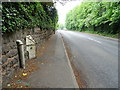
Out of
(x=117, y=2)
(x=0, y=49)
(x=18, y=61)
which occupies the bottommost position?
(x=18, y=61)

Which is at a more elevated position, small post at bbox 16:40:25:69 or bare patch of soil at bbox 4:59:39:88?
small post at bbox 16:40:25:69

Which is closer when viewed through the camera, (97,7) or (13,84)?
(13,84)

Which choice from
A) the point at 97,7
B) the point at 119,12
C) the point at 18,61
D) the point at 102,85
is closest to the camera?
the point at 102,85

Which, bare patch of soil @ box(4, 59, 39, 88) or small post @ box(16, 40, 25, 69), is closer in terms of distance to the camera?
bare patch of soil @ box(4, 59, 39, 88)

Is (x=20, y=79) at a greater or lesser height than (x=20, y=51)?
lesser

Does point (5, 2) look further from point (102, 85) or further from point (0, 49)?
point (102, 85)

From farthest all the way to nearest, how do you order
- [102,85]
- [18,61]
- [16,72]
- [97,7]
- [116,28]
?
[97,7]
[116,28]
[18,61]
[16,72]
[102,85]

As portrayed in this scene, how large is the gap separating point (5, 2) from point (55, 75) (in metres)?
2.57

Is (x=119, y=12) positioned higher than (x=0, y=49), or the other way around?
(x=119, y=12)

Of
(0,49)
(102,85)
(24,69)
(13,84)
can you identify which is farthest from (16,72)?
(102,85)

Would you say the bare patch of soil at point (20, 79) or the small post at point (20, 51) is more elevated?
the small post at point (20, 51)

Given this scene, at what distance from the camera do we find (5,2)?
235cm

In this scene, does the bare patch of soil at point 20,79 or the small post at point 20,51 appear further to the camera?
the small post at point 20,51

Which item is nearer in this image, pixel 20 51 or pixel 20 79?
pixel 20 79
